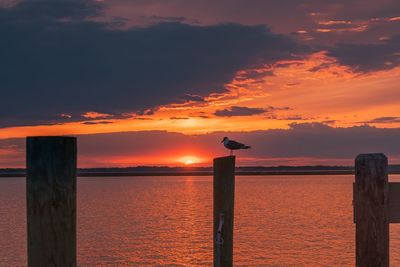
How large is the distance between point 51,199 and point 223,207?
3.48 meters

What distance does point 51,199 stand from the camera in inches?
210

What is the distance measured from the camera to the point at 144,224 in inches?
2159

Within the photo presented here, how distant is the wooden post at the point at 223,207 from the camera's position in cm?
814

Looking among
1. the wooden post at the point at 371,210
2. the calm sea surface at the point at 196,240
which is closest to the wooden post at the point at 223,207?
the wooden post at the point at 371,210

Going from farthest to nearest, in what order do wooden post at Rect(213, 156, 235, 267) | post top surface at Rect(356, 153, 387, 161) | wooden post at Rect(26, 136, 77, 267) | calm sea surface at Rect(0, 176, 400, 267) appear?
calm sea surface at Rect(0, 176, 400, 267) < wooden post at Rect(213, 156, 235, 267) < post top surface at Rect(356, 153, 387, 161) < wooden post at Rect(26, 136, 77, 267)

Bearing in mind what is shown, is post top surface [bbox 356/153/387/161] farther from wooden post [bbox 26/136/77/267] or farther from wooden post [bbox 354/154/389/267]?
wooden post [bbox 26/136/77/267]

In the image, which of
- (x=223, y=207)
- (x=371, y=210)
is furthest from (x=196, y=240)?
(x=371, y=210)

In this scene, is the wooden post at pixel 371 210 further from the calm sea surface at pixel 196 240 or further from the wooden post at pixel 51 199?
the calm sea surface at pixel 196 240

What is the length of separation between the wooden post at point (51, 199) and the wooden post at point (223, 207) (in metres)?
3.05

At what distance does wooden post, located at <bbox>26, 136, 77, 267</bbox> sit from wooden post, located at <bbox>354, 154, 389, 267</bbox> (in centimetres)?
302

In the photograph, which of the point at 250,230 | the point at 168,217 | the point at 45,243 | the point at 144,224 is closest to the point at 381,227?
the point at 45,243

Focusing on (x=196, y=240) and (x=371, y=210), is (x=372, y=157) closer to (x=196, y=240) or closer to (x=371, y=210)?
(x=371, y=210)

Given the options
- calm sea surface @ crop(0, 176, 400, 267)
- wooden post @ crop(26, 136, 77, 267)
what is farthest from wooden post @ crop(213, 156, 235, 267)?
calm sea surface @ crop(0, 176, 400, 267)

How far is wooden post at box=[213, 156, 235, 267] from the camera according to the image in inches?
320
